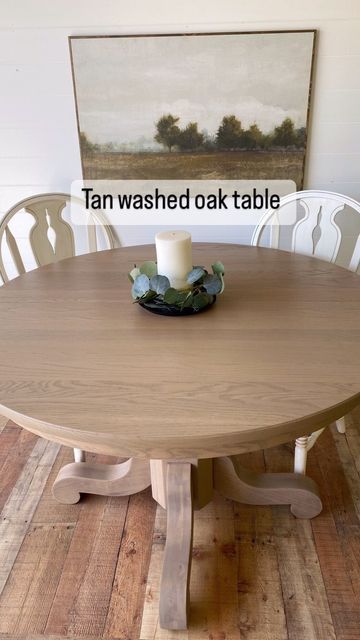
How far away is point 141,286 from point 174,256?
11 cm

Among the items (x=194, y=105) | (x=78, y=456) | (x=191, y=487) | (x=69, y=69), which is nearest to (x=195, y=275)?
(x=191, y=487)

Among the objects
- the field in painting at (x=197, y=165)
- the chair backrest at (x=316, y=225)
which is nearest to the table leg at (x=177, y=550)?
the chair backrest at (x=316, y=225)

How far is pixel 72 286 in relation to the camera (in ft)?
4.91

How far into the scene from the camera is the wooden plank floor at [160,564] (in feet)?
4.17

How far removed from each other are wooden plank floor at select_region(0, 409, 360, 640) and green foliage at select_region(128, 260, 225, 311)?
28.7 inches

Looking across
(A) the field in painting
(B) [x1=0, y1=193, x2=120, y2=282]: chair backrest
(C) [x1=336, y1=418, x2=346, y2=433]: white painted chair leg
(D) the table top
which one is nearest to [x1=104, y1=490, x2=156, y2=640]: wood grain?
(D) the table top

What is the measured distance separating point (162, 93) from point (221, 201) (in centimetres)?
50

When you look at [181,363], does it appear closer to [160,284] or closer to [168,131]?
[160,284]

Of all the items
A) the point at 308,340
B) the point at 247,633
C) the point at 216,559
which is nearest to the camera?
the point at 308,340

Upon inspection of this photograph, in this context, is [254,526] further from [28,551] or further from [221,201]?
[221,201]

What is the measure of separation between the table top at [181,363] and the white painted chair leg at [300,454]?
1.49 feet

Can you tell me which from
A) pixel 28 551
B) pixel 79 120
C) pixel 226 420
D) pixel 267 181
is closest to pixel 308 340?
pixel 226 420

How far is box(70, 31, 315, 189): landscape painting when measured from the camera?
1925mm

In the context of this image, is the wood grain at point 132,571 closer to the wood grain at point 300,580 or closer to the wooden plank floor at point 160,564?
the wooden plank floor at point 160,564
